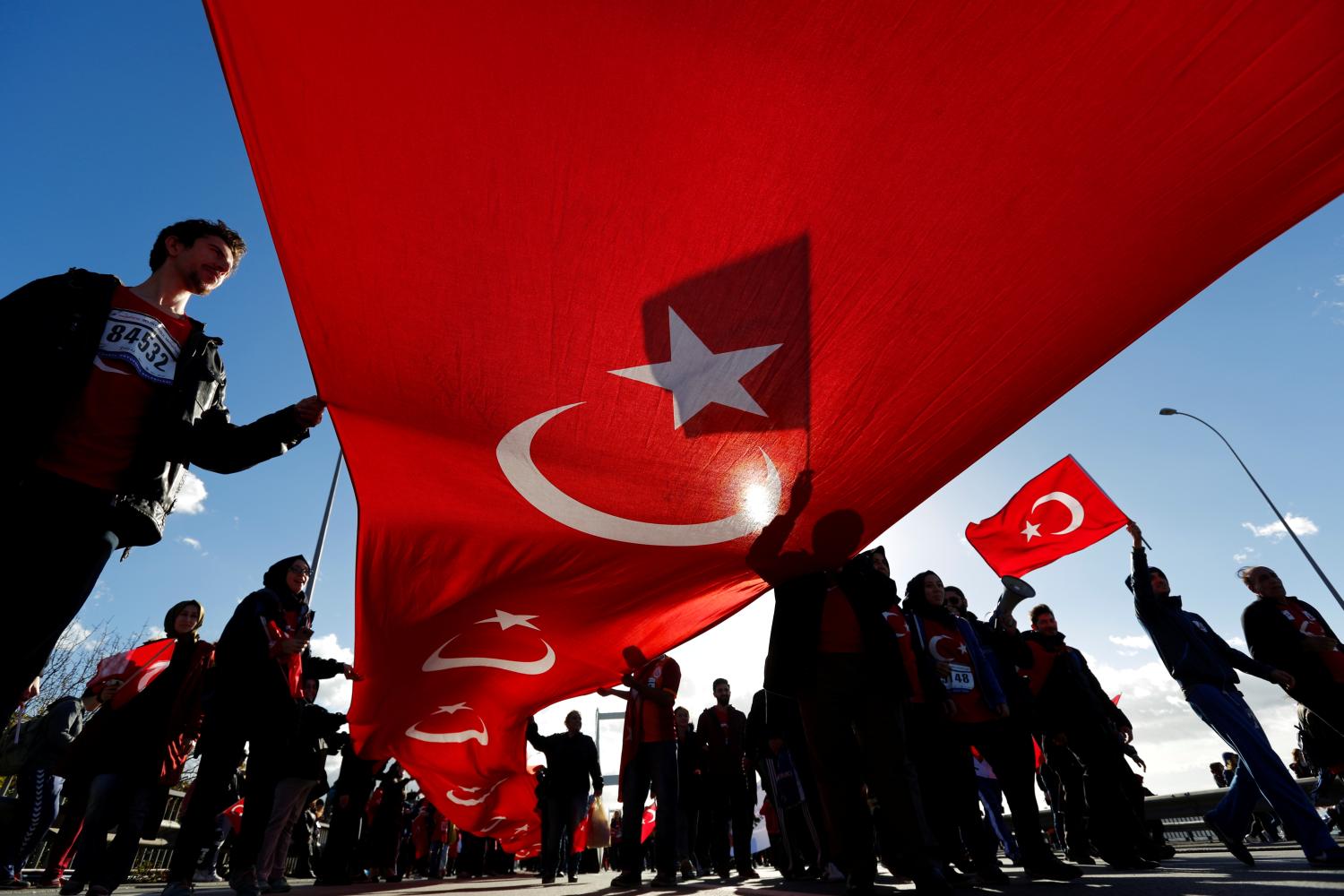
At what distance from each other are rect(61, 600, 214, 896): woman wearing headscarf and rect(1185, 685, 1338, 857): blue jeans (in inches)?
260

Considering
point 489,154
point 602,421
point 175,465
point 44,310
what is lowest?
point 175,465

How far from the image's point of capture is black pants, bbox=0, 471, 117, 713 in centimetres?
163

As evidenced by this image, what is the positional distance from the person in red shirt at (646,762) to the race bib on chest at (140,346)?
4.14 meters

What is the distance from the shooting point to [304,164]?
2561 millimetres

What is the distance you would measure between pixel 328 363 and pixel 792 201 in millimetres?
2160

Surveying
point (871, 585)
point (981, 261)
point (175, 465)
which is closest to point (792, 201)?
point (981, 261)

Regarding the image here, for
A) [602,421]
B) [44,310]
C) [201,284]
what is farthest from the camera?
[602,421]

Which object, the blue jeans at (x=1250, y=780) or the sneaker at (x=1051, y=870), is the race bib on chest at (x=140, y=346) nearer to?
the sneaker at (x=1051, y=870)

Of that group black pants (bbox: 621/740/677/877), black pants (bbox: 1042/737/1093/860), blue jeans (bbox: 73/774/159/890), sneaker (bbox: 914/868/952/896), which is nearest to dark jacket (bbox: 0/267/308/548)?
sneaker (bbox: 914/868/952/896)

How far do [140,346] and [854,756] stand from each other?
322cm

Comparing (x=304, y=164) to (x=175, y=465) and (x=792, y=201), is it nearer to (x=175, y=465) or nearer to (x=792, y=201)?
(x=175, y=465)

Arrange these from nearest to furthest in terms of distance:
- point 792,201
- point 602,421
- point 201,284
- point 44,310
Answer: point 44,310
point 201,284
point 792,201
point 602,421

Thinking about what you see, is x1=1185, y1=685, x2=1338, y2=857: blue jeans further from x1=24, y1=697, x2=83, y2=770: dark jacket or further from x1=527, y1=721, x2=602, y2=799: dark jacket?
x1=24, y1=697, x2=83, y2=770: dark jacket

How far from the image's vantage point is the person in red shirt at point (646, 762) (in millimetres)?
5820
